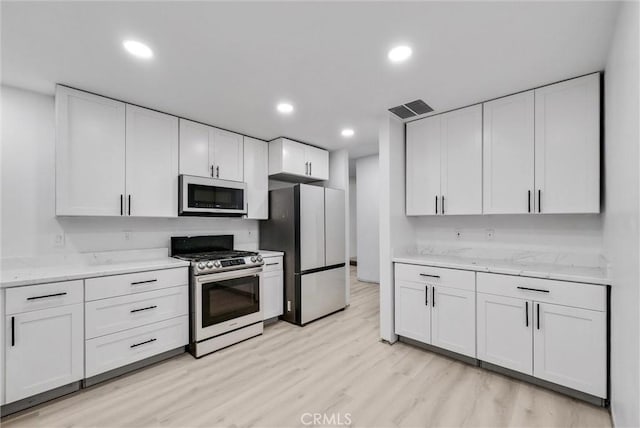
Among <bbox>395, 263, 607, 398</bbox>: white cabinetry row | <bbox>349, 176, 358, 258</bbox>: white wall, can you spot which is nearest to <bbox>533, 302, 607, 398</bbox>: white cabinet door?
<bbox>395, 263, 607, 398</bbox>: white cabinetry row

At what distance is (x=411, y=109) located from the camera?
9.33 ft

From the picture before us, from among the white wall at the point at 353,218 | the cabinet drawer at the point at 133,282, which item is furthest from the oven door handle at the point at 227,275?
the white wall at the point at 353,218

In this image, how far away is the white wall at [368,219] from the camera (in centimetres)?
546

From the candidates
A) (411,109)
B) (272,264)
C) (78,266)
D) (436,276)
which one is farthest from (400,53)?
(78,266)

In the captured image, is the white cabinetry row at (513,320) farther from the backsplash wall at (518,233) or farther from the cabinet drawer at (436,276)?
the backsplash wall at (518,233)

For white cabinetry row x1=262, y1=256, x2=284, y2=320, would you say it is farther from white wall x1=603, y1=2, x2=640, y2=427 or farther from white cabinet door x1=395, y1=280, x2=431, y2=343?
white wall x1=603, y1=2, x2=640, y2=427

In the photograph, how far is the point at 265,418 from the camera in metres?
1.88

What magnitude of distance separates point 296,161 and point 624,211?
314cm

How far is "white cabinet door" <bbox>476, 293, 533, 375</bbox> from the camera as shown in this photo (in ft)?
7.27

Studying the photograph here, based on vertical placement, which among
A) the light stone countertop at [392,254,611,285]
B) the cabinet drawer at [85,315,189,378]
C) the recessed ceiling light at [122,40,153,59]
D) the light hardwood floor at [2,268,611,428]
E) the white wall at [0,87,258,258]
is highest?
the recessed ceiling light at [122,40,153,59]

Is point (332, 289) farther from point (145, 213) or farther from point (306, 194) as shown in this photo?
point (145, 213)

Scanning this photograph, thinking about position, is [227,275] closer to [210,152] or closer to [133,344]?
[133,344]

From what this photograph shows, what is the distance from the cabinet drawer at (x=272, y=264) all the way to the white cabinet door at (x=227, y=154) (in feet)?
3.53

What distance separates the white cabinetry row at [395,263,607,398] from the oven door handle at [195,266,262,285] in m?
1.58
